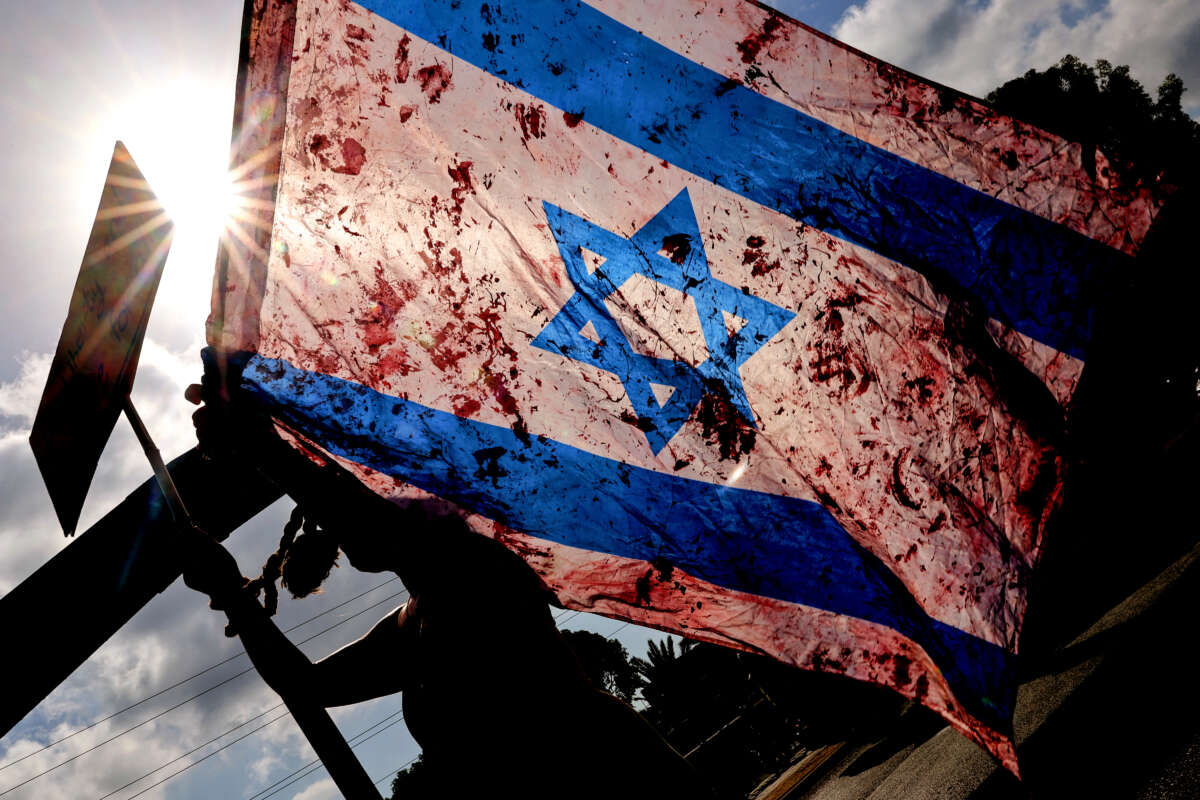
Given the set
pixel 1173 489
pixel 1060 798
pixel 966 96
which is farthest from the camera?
pixel 1173 489

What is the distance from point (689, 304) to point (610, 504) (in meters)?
0.80

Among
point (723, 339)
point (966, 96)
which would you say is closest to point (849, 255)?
point (723, 339)

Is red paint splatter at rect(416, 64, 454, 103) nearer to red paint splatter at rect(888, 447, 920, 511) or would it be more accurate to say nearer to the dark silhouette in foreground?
the dark silhouette in foreground

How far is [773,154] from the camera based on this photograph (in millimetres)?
1960

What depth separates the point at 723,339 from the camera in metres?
1.98

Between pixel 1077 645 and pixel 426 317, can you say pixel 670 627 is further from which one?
pixel 1077 645

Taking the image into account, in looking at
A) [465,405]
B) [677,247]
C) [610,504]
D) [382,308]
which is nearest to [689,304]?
A: [677,247]

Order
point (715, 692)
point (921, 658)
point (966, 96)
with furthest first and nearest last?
point (715, 692), point (966, 96), point (921, 658)

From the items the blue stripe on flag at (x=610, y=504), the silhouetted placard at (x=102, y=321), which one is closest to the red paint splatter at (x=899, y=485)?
the blue stripe on flag at (x=610, y=504)

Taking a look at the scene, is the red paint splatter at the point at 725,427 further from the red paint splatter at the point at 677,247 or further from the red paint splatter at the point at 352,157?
the red paint splatter at the point at 352,157

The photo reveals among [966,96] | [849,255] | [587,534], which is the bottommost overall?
[587,534]

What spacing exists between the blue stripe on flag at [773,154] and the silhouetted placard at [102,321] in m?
1.04

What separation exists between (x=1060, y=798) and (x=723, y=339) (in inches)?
164

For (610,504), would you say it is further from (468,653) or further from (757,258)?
(757,258)
